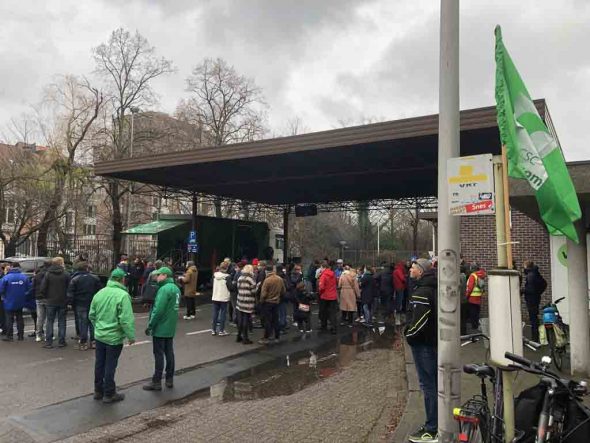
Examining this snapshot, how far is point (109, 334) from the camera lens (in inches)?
266

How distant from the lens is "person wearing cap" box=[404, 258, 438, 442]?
5047mm

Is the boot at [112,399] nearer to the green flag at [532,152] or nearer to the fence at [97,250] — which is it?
the green flag at [532,152]

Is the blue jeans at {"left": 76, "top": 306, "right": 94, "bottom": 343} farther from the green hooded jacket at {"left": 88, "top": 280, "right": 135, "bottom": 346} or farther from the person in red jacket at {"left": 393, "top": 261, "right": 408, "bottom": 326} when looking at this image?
the person in red jacket at {"left": 393, "top": 261, "right": 408, "bottom": 326}

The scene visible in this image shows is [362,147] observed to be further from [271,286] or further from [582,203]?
[582,203]

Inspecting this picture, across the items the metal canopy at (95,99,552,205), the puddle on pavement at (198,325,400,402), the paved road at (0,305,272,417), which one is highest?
the metal canopy at (95,99,552,205)

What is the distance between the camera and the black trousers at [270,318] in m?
11.4

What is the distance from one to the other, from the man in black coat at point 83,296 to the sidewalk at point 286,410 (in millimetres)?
3928

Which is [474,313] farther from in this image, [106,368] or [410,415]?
[106,368]

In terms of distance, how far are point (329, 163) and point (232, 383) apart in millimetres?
12566

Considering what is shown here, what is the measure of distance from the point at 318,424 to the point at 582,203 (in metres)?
5.57

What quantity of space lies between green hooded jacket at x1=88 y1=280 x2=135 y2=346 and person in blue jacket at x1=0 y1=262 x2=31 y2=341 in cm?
510

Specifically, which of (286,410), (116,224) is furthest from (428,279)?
(116,224)

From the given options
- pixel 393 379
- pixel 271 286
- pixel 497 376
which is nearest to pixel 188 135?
pixel 271 286

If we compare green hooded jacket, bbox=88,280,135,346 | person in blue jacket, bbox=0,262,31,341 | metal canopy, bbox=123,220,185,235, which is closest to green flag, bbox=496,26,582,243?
green hooded jacket, bbox=88,280,135,346
